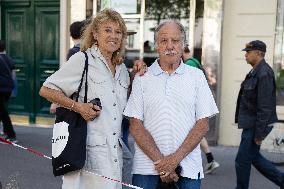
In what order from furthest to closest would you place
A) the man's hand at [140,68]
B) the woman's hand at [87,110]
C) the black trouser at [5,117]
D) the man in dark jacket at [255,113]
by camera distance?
the black trouser at [5,117], the man in dark jacket at [255,113], the man's hand at [140,68], the woman's hand at [87,110]

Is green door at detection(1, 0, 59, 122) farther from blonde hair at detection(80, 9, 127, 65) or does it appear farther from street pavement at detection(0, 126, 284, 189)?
blonde hair at detection(80, 9, 127, 65)

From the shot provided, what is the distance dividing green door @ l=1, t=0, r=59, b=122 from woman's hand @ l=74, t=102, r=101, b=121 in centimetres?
694

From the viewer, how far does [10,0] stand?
9664 millimetres

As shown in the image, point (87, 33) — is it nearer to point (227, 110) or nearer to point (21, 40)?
point (227, 110)

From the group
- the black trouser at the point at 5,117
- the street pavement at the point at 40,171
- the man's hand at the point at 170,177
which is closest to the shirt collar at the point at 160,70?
the man's hand at the point at 170,177

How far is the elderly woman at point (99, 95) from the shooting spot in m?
2.62

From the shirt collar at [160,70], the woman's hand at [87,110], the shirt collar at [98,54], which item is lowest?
the woman's hand at [87,110]

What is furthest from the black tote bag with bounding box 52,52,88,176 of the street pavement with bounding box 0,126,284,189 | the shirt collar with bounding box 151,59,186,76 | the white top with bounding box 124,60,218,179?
the street pavement with bounding box 0,126,284,189

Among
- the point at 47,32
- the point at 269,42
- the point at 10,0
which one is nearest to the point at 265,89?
the point at 269,42

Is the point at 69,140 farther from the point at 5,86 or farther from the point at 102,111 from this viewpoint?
the point at 5,86

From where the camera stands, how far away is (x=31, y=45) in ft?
31.1

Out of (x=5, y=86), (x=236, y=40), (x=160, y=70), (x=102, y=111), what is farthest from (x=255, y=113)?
(x=5, y=86)

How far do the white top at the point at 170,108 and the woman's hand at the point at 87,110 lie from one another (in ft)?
0.74

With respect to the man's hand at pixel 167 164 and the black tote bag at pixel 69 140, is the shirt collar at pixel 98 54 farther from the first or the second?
the man's hand at pixel 167 164
